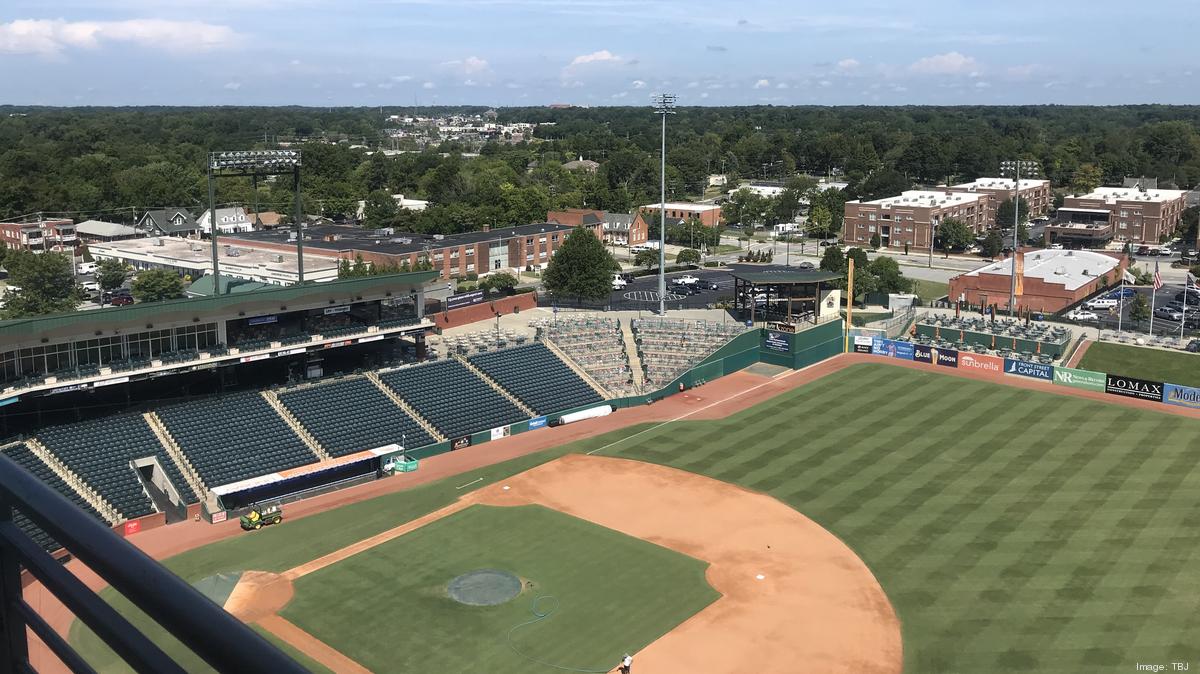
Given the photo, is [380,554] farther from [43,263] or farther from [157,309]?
[43,263]

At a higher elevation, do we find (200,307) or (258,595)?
(200,307)

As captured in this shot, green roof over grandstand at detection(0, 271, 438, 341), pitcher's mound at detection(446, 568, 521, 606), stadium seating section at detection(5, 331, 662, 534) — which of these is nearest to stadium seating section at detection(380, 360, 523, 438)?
stadium seating section at detection(5, 331, 662, 534)

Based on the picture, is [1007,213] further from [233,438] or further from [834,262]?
[233,438]

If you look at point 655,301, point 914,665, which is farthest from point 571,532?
point 655,301

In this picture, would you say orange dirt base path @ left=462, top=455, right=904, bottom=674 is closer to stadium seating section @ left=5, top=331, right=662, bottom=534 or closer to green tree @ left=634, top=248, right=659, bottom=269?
stadium seating section @ left=5, top=331, right=662, bottom=534

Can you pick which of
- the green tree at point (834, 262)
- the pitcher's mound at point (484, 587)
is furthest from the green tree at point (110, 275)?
the green tree at point (834, 262)

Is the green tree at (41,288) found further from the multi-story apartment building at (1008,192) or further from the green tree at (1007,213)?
the multi-story apartment building at (1008,192)

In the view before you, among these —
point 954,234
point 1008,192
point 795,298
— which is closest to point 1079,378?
point 795,298
